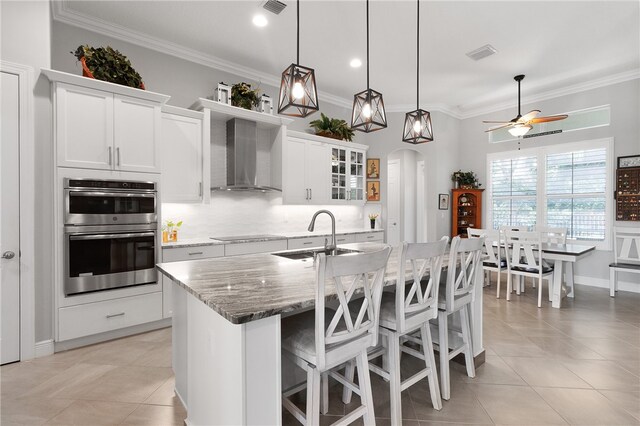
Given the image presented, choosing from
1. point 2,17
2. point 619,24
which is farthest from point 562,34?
point 2,17

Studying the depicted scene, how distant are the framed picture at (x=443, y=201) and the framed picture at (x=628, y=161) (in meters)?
2.54

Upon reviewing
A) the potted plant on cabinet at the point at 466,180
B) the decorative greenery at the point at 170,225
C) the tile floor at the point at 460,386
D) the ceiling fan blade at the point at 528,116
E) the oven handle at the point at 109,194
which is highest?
the ceiling fan blade at the point at 528,116

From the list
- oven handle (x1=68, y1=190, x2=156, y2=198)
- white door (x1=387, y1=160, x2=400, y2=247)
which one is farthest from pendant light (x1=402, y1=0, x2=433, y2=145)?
white door (x1=387, y1=160, x2=400, y2=247)

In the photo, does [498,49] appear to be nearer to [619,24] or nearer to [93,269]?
[619,24]

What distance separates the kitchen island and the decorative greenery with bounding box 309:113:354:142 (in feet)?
12.1

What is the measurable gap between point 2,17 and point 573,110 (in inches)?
283

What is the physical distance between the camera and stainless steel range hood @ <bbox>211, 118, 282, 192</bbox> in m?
4.14

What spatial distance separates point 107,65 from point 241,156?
5.38ft

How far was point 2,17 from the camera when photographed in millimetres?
2531

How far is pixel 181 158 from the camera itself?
366 centimetres

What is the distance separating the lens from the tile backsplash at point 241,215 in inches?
159

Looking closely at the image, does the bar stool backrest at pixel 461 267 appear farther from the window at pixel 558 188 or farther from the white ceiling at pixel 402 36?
the window at pixel 558 188

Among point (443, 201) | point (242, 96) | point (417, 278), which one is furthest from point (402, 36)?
point (443, 201)

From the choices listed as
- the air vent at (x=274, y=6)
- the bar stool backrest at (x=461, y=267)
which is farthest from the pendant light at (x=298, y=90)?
the air vent at (x=274, y=6)
